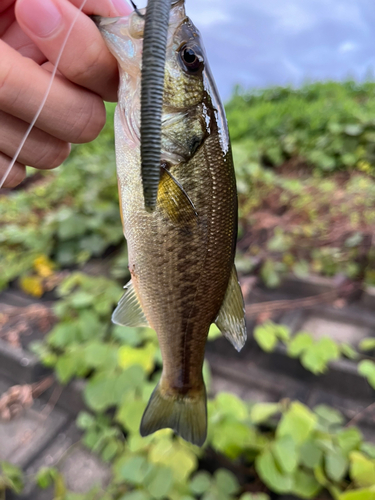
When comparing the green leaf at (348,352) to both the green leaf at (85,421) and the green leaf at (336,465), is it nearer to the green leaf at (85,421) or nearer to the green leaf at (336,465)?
the green leaf at (336,465)

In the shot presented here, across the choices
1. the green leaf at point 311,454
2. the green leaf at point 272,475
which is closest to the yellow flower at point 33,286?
→ the green leaf at point 272,475

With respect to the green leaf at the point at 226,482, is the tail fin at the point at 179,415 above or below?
above

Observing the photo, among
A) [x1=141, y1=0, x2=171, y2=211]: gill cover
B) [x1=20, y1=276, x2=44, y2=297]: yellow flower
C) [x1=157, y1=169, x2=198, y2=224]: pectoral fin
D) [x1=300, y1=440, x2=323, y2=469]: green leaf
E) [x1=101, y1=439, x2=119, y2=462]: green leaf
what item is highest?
[x1=141, y1=0, x2=171, y2=211]: gill cover

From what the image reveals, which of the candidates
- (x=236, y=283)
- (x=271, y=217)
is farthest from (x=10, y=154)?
(x=271, y=217)

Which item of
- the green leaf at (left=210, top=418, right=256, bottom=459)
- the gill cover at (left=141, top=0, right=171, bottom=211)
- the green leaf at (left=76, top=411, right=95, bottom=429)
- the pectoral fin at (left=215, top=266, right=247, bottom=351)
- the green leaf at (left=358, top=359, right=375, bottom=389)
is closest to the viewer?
the gill cover at (left=141, top=0, right=171, bottom=211)

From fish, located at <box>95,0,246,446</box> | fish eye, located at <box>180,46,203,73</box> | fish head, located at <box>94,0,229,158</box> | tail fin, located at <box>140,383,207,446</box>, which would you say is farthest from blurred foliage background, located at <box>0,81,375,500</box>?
fish eye, located at <box>180,46,203,73</box>

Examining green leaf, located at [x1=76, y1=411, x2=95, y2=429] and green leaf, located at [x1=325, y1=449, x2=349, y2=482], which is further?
green leaf, located at [x1=76, y1=411, x2=95, y2=429]

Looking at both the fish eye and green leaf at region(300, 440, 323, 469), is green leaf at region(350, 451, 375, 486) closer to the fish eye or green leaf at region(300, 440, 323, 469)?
green leaf at region(300, 440, 323, 469)

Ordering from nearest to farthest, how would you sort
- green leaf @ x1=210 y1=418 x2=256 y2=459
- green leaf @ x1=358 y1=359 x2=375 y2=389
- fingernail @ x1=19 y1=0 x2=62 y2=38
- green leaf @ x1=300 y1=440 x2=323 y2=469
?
fingernail @ x1=19 y1=0 x2=62 y2=38
green leaf @ x1=300 y1=440 x2=323 y2=469
green leaf @ x1=210 y1=418 x2=256 y2=459
green leaf @ x1=358 y1=359 x2=375 y2=389
